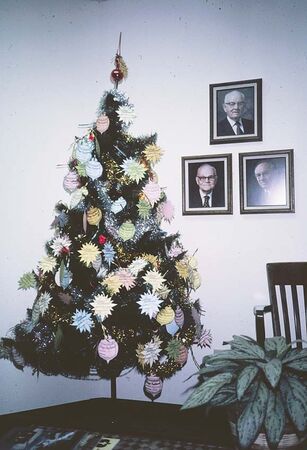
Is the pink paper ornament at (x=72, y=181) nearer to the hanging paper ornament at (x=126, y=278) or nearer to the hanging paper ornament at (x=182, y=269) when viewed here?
the hanging paper ornament at (x=126, y=278)

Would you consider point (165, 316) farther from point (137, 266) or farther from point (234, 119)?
point (234, 119)

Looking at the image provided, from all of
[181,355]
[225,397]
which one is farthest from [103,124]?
[225,397]

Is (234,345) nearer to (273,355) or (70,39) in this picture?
(273,355)

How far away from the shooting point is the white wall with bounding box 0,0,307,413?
2.69 metres

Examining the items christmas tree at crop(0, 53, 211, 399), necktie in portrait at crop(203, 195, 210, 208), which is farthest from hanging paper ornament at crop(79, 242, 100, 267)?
necktie in portrait at crop(203, 195, 210, 208)

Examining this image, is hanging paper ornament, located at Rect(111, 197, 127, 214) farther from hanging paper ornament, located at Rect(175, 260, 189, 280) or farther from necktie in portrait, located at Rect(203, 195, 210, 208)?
necktie in portrait, located at Rect(203, 195, 210, 208)

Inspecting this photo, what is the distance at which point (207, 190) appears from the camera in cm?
287

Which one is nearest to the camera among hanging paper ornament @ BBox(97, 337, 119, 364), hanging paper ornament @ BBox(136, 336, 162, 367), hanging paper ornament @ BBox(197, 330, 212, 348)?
hanging paper ornament @ BBox(97, 337, 119, 364)

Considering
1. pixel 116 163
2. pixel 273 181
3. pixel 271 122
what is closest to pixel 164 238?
pixel 116 163

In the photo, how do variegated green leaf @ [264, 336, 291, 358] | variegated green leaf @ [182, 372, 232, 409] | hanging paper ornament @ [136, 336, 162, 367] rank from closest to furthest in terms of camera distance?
variegated green leaf @ [182, 372, 232, 409]
variegated green leaf @ [264, 336, 291, 358]
hanging paper ornament @ [136, 336, 162, 367]

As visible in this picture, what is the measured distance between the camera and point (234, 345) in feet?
3.81

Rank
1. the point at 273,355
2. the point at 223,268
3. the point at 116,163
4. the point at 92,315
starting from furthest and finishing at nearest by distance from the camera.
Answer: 1. the point at 223,268
2. the point at 116,163
3. the point at 92,315
4. the point at 273,355

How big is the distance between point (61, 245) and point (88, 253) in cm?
18

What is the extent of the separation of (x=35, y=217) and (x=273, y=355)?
2067mm
